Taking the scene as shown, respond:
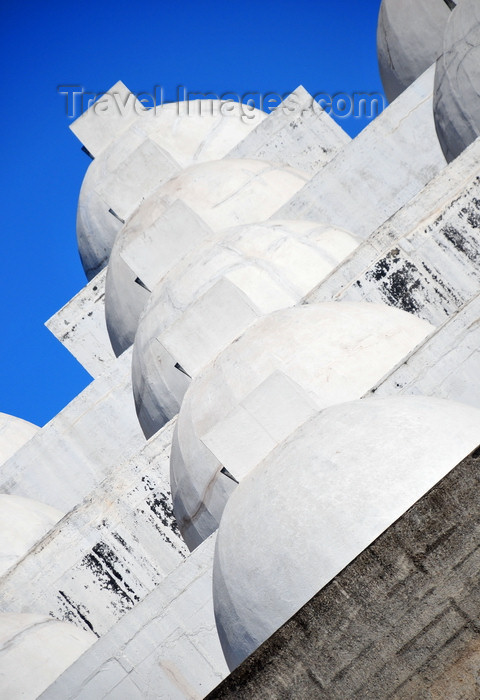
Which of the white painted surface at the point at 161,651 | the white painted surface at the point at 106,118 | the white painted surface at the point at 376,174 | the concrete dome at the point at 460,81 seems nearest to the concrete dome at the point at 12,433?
the white painted surface at the point at 106,118

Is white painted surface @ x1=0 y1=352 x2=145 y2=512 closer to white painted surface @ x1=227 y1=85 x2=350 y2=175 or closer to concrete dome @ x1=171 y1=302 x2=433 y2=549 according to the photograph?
white painted surface @ x1=227 y1=85 x2=350 y2=175

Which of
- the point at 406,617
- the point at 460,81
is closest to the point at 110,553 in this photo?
the point at 460,81

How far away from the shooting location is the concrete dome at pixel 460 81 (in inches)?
436

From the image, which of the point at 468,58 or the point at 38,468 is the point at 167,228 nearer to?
the point at 38,468

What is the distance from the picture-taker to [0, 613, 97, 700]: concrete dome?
9.32 metres

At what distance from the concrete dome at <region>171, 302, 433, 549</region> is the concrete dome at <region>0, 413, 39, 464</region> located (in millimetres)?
8641

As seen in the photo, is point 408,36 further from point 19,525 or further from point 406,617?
point 406,617

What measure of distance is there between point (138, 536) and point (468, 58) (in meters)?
6.08

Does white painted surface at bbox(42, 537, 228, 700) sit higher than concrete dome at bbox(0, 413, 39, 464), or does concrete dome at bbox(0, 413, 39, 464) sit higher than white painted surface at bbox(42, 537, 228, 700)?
concrete dome at bbox(0, 413, 39, 464)

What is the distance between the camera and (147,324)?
40.9 ft

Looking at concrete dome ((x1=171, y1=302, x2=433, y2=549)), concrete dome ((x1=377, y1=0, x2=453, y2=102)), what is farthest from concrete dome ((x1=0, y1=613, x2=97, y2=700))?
concrete dome ((x1=377, y1=0, x2=453, y2=102))

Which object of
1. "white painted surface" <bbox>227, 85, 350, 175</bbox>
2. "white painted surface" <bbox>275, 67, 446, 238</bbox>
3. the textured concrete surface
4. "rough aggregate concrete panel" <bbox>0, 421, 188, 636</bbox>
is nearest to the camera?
Result: the textured concrete surface

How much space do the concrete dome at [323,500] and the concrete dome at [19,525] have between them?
239 inches

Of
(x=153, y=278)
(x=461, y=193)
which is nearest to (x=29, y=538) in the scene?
(x=153, y=278)
